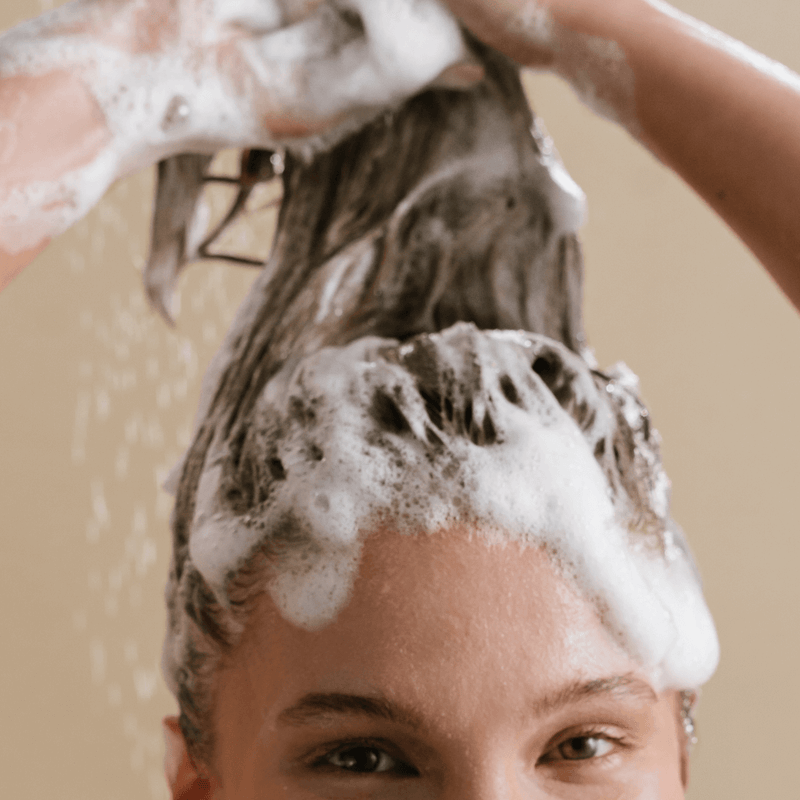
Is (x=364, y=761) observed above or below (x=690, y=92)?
below

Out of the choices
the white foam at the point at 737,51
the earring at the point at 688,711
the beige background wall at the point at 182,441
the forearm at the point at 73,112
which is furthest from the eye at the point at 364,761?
the beige background wall at the point at 182,441

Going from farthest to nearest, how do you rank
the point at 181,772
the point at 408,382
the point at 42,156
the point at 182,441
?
the point at 182,441, the point at 181,772, the point at 408,382, the point at 42,156

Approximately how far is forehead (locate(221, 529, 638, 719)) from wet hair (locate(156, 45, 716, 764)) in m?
0.02

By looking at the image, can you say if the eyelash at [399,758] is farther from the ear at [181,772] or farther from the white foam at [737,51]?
the white foam at [737,51]

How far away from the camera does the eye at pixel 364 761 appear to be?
72cm

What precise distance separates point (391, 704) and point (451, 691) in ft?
0.14

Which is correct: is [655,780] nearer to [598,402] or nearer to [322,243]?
[598,402]

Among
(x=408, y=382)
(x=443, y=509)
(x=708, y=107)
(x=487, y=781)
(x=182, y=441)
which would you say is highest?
(x=182, y=441)

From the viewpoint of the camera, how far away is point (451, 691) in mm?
697

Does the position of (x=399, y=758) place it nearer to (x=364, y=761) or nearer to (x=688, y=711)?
(x=364, y=761)

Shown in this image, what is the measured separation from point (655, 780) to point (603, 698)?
9 cm

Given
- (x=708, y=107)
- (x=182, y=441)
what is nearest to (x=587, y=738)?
(x=708, y=107)

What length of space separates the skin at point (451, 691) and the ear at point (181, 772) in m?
0.12

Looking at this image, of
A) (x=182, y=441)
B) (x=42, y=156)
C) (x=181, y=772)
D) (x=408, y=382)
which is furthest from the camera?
(x=182, y=441)
